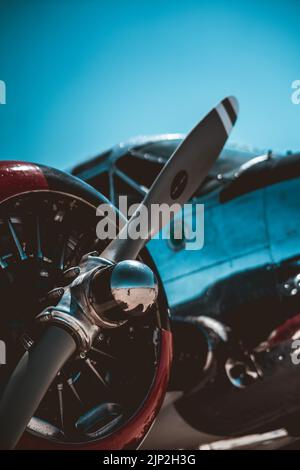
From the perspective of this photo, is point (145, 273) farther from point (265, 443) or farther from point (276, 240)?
point (265, 443)

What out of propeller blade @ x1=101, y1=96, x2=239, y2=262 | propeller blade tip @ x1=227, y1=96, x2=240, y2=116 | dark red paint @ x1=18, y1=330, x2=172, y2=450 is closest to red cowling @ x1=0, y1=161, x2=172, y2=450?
dark red paint @ x1=18, y1=330, x2=172, y2=450

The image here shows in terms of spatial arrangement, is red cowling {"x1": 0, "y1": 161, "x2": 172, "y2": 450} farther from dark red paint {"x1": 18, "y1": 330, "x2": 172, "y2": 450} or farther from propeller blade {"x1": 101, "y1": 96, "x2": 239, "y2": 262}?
propeller blade {"x1": 101, "y1": 96, "x2": 239, "y2": 262}

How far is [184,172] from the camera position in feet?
10.7

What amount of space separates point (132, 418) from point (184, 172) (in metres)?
1.40

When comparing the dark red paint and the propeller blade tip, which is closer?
the dark red paint

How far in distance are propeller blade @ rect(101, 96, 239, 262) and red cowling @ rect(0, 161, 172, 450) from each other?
1.13ft

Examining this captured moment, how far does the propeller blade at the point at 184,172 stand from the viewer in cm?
288

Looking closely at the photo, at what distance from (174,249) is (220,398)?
4.32 feet

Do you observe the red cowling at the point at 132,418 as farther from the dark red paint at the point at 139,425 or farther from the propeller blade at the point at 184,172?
the propeller blade at the point at 184,172

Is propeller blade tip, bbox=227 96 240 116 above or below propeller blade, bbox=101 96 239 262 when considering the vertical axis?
above

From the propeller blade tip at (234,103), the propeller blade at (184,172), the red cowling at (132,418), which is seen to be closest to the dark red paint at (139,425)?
the red cowling at (132,418)

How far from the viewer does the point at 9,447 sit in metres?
2.26

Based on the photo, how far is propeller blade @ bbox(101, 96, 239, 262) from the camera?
9.45 feet

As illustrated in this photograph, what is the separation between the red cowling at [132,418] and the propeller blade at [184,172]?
1.13 feet
